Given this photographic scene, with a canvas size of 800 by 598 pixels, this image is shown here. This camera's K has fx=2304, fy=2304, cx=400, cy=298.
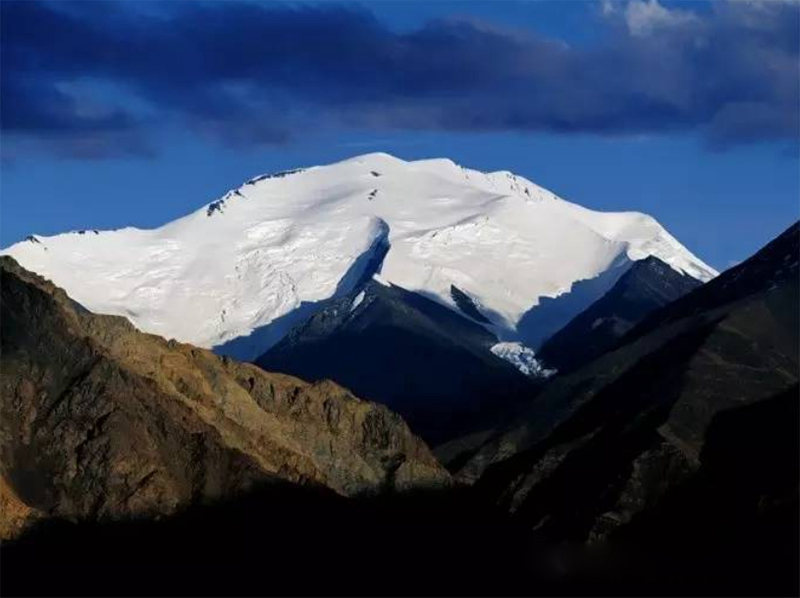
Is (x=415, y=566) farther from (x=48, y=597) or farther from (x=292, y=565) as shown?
(x=48, y=597)

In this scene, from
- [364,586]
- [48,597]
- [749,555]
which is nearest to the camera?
[48,597]

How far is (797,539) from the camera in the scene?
634 ft

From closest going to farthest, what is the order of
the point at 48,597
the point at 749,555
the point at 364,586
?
the point at 48,597 → the point at 364,586 → the point at 749,555

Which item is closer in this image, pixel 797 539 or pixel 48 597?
pixel 48 597

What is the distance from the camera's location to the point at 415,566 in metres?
194

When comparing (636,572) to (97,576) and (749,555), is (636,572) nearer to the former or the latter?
(749,555)

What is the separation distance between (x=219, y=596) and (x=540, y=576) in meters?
24.5

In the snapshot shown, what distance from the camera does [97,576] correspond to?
18662 centimetres

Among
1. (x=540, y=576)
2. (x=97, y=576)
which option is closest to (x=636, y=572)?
(x=540, y=576)

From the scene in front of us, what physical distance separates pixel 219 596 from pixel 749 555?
4667 centimetres

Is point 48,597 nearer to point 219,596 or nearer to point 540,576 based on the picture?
point 219,596

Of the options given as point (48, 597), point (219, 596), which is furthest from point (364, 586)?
point (48, 597)

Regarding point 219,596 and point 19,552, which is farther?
point 19,552

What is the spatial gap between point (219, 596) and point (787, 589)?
139 feet
